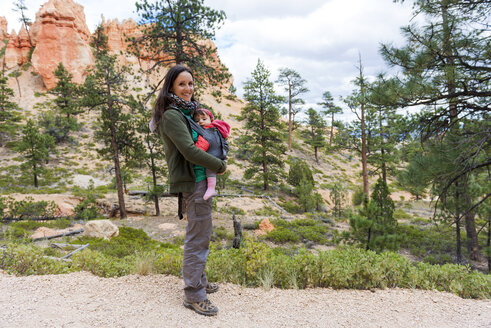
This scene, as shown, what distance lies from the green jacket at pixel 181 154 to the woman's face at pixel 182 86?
276 millimetres

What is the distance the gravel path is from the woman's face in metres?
2.10

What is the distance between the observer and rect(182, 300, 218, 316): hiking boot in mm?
2305

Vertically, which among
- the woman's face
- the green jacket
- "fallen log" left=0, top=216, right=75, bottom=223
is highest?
the woman's face

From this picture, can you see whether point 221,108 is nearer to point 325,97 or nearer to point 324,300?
point 325,97

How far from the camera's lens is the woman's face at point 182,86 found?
2.35 meters

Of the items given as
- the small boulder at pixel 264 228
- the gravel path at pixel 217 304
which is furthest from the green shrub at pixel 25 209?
the gravel path at pixel 217 304

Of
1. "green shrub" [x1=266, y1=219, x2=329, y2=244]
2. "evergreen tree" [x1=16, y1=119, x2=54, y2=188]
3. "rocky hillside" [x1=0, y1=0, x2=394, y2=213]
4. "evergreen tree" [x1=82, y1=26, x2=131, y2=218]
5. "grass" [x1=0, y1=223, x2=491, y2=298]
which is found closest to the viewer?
"grass" [x1=0, y1=223, x2=491, y2=298]

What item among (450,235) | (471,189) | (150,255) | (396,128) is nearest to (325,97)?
(450,235)

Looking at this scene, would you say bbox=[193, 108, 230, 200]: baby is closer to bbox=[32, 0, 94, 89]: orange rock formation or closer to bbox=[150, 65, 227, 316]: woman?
bbox=[150, 65, 227, 316]: woman

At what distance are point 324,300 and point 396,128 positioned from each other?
17.9ft

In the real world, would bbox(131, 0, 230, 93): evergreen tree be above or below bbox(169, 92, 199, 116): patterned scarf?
above

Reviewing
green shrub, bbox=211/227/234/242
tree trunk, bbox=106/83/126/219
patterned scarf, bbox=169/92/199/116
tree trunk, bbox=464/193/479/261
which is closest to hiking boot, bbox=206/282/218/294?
patterned scarf, bbox=169/92/199/116

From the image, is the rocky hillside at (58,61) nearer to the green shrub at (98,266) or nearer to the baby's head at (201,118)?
the green shrub at (98,266)

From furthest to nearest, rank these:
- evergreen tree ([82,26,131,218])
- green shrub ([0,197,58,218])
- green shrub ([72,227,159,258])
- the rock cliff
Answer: the rock cliff, evergreen tree ([82,26,131,218]), green shrub ([0,197,58,218]), green shrub ([72,227,159,258])
